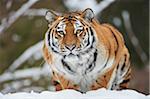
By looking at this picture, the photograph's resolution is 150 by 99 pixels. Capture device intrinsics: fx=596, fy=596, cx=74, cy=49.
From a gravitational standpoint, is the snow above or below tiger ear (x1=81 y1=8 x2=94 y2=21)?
below

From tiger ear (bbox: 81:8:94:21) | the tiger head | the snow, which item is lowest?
the snow

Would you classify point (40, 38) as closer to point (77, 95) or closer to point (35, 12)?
point (35, 12)

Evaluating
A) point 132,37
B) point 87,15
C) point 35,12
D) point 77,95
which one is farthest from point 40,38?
point 77,95

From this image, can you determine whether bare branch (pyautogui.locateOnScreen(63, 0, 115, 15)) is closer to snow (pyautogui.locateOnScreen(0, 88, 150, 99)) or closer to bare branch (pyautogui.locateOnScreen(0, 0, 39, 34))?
bare branch (pyautogui.locateOnScreen(0, 0, 39, 34))

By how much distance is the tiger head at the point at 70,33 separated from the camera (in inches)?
78.6

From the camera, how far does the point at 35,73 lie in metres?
5.57

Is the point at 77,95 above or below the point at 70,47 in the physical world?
below

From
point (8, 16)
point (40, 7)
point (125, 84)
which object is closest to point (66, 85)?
point (125, 84)

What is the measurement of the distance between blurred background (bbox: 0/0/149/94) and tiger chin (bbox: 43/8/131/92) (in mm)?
2505

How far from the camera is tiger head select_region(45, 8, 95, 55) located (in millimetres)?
1996

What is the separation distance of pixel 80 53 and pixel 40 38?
341 centimetres

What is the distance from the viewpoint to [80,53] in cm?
202

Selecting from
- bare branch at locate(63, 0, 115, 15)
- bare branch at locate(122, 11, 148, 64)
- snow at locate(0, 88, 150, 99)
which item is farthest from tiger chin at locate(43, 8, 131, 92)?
bare branch at locate(122, 11, 148, 64)

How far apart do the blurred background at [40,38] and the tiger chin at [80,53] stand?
2505 mm
